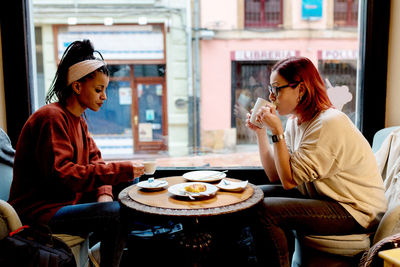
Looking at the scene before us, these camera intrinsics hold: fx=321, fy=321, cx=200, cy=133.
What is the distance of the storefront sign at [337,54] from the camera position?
2746 mm

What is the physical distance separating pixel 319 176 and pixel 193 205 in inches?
24.8

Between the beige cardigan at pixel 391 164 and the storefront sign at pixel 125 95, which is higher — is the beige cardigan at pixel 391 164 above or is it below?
below

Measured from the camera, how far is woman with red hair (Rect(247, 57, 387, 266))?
155 centimetres

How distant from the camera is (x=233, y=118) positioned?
132 inches

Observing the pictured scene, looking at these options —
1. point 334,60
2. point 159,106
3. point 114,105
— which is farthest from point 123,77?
point 334,60

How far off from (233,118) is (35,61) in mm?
1879

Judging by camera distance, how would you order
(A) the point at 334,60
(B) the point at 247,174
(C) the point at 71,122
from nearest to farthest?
(C) the point at 71,122, (B) the point at 247,174, (A) the point at 334,60

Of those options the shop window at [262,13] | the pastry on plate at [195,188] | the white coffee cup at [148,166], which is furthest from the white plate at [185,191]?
the shop window at [262,13]

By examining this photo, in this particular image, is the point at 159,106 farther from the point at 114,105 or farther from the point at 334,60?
the point at 334,60

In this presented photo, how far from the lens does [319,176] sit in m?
1.56

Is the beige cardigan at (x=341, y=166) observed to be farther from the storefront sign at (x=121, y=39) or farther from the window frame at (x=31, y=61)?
the storefront sign at (x=121, y=39)

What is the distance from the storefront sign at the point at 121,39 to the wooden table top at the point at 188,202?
99.2 inches

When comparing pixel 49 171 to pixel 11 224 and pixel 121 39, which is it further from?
pixel 121 39

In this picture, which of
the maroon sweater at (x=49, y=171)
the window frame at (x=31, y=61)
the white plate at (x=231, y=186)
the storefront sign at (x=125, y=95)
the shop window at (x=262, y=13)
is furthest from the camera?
the shop window at (x=262, y=13)
